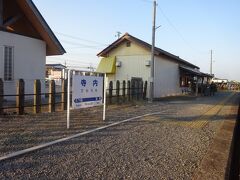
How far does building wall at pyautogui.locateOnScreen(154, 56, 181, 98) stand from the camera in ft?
88.7

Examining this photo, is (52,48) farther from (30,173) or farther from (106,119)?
Result: (30,173)

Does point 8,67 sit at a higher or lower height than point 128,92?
higher

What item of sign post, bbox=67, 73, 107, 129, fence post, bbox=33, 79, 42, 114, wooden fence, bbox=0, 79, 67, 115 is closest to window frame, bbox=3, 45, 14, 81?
wooden fence, bbox=0, 79, 67, 115

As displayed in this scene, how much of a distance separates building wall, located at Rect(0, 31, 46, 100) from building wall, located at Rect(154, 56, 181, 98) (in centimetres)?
1241

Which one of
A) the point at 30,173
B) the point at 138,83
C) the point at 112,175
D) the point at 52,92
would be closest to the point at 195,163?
the point at 112,175

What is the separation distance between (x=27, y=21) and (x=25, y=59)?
213 cm

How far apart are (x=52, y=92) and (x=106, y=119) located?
101 inches

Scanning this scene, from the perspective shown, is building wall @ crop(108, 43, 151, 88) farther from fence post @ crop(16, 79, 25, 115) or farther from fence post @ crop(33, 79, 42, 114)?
fence post @ crop(16, 79, 25, 115)

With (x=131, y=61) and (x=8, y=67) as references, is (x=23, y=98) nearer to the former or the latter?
(x=8, y=67)

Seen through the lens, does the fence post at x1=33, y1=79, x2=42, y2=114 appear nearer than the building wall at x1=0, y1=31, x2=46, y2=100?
Yes

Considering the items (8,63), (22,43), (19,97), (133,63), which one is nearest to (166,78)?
(133,63)

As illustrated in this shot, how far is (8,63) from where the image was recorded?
1466 cm

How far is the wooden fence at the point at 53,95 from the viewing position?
398 inches

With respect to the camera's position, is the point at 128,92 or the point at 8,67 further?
the point at 128,92
